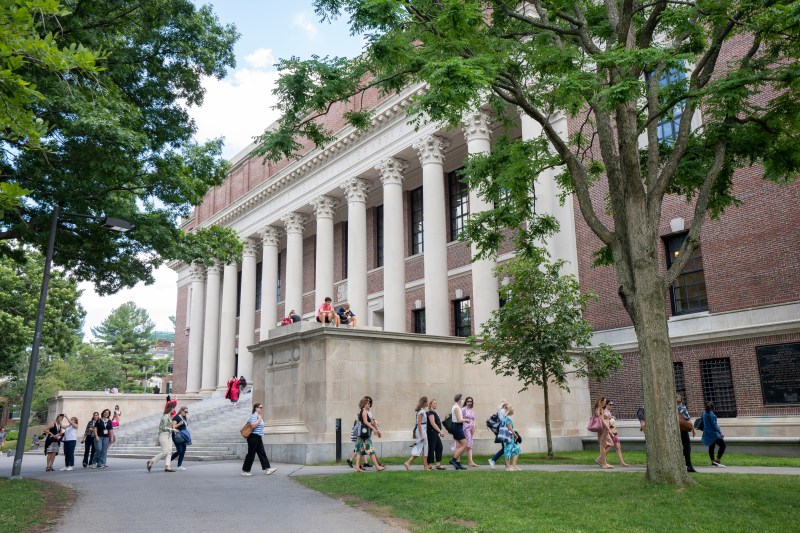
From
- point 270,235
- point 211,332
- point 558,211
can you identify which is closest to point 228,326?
point 211,332

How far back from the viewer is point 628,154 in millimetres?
12172

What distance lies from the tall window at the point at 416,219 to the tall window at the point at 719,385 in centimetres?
1703

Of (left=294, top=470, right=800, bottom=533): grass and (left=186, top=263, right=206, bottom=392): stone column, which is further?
(left=186, top=263, right=206, bottom=392): stone column

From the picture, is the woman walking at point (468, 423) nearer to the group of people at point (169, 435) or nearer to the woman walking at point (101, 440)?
the group of people at point (169, 435)

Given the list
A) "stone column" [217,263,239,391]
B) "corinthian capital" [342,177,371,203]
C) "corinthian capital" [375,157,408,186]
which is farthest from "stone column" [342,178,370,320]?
"stone column" [217,263,239,391]

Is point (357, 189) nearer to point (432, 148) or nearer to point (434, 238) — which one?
point (432, 148)

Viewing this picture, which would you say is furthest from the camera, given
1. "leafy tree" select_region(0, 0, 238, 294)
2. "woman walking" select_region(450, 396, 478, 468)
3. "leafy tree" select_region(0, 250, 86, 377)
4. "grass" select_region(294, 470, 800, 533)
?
"leafy tree" select_region(0, 250, 86, 377)

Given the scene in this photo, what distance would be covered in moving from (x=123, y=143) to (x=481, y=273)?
15.6m

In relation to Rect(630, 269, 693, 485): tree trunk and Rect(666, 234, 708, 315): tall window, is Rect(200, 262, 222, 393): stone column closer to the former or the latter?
Rect(666, 234, 708, 315): tall window

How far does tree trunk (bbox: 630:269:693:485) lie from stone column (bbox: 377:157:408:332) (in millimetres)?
18341

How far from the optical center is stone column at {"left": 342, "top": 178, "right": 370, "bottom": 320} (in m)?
32.6

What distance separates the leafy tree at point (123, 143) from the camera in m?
13.9

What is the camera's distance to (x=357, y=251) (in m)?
33.1

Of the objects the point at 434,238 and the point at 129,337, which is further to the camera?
the point at 129,337
